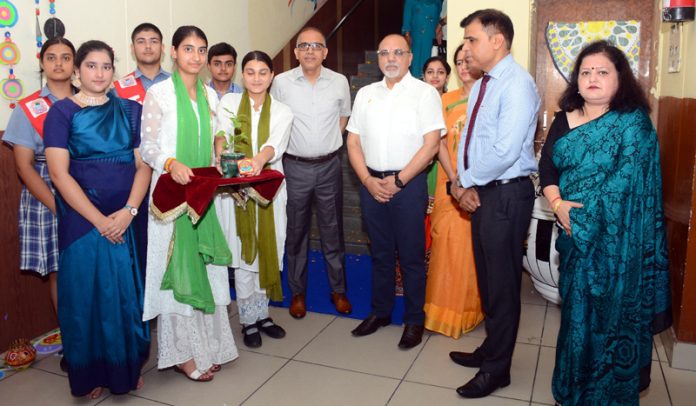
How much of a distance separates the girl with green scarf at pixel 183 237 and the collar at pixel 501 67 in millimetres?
1345

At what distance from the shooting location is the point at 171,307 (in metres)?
2.69

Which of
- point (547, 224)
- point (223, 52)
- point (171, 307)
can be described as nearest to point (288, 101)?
point (223, 52)

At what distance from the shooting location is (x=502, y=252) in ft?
8.16

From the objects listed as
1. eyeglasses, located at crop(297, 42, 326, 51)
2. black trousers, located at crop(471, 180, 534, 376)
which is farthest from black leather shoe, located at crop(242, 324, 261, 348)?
eyeglasses, located at crop(297, 42, 326, 51)

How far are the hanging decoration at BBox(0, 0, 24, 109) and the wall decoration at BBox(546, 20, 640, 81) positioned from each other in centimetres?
356

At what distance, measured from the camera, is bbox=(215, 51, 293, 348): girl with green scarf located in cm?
308

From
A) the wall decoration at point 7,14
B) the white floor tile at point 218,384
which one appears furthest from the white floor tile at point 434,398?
Answer: the wall decoration at point 7,14

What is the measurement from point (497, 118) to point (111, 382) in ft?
6.97

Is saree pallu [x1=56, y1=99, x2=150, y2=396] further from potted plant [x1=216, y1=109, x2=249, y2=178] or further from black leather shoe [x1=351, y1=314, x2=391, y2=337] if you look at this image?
black leather shoe [x1=351, y1=314, x2=391, y2=337]

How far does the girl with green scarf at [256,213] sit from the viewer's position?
308 centimetres

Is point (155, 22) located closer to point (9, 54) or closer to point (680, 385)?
point (9, 54)

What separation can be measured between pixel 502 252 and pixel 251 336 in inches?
60.1

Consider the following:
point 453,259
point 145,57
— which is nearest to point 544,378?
point 453,259

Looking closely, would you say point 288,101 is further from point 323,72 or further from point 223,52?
point 223,52
